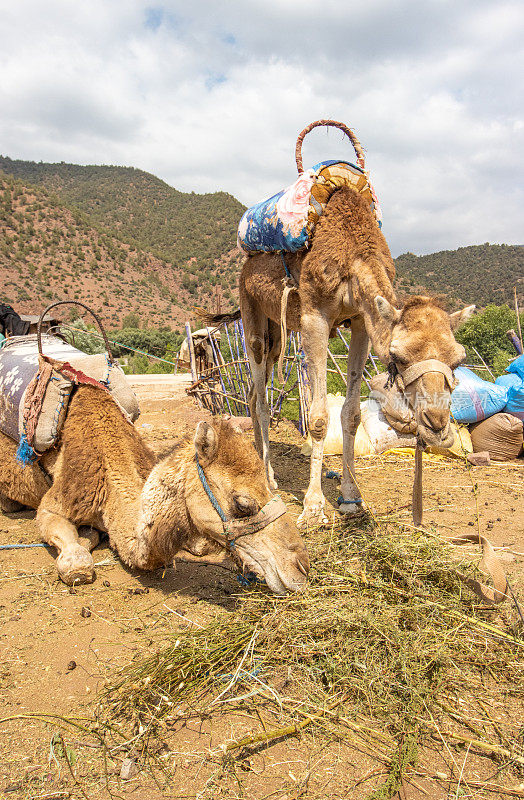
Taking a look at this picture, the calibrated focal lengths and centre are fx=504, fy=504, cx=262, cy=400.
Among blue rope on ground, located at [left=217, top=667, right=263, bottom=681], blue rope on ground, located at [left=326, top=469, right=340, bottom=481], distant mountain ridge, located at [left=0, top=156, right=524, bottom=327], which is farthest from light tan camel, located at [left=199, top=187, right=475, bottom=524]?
distant mountain ridge, located at [left=0, top=156, right=524, bottom=327]

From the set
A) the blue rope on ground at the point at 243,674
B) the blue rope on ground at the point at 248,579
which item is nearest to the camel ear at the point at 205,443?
the blue rope on ground at the point at 248,579

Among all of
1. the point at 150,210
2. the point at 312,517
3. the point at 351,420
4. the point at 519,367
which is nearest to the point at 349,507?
the point at 312,517

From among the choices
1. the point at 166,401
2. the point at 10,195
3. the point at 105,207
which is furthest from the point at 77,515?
the point at 105,207

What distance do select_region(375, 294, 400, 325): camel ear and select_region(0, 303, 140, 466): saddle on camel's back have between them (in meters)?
2.15

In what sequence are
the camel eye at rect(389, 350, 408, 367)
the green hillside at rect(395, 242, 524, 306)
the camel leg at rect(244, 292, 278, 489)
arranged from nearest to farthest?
the camel eye at rect(389, 350, 408, 367) → the camel leg at rect(244, 292, 278, 489) → the green hillside at rect(395, 242, 524, 306)

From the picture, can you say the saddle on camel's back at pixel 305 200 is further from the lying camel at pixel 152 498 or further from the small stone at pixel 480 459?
A: the small stone at pixel 480 459

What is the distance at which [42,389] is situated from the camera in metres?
3.88

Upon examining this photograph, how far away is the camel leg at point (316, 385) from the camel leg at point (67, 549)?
1.92 m

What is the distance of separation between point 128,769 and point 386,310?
2.89 m

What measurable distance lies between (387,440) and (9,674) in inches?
235

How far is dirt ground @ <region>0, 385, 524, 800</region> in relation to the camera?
1824 millimetres

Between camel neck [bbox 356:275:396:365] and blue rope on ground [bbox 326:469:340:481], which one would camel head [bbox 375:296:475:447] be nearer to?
camel neck [bbox 356:275:396:365]

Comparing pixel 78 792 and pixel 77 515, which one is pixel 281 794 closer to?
pixel 78 792

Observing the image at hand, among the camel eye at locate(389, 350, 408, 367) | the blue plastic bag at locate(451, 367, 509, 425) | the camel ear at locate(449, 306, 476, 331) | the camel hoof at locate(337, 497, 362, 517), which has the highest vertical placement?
the camel ear at locate(449, 306, 476, 331)
